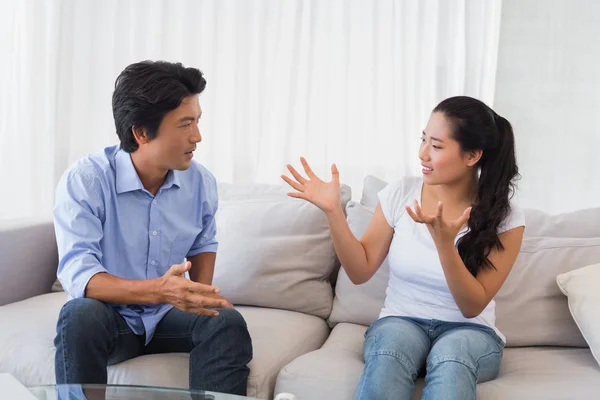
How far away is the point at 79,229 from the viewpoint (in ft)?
6.14

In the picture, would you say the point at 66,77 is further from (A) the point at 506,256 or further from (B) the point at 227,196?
(A) the point at 506,256

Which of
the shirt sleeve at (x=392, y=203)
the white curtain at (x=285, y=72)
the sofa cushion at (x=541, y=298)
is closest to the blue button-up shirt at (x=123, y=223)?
the shirt sleeve at (x=392, y=203)

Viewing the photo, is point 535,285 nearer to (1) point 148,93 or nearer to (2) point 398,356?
(2) point 398,356

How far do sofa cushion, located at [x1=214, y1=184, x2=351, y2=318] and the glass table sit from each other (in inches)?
37.3

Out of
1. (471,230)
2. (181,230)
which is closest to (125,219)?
(181,230)

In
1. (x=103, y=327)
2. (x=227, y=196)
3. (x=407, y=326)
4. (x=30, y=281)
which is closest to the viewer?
(x=103, y=327)

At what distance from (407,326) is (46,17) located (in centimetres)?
210

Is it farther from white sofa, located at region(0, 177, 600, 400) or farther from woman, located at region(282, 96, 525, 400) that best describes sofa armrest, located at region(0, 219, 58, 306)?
woman, located at region(282, 96, 525, 400)

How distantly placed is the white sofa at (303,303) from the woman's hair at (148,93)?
0.59 metres

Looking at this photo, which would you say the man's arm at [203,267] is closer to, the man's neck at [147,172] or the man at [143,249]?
the man at [143,249]

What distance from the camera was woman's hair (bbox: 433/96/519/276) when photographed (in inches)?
80.0

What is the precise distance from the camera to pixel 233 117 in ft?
11.1

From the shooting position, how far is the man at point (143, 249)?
5.82ft

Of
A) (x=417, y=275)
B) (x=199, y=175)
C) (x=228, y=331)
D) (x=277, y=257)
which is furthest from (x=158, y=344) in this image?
(x=417, y=275)
